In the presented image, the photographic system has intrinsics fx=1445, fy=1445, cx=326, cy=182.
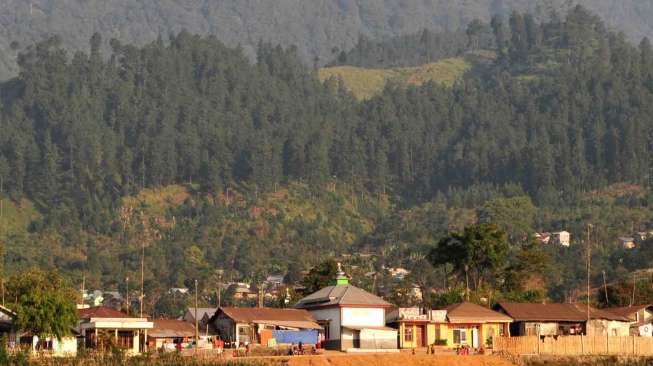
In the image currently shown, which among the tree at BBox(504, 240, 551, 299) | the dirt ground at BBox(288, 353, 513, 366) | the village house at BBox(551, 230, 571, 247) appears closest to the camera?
the dirt ground at BBox(288, 353, 513, 366)

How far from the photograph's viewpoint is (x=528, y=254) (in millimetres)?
129250

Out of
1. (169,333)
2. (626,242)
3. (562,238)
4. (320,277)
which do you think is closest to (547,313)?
(320,277)

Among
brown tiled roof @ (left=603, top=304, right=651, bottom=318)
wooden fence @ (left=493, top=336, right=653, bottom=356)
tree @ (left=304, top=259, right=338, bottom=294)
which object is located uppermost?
tree @ (left=304, top=259, right=338, bottom=294)

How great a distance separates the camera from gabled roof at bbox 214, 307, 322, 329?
89.5m

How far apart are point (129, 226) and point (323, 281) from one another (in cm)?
8339

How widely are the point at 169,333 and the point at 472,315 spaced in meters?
19.5

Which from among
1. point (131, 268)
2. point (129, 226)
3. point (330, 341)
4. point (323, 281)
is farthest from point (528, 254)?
point (129, 226)

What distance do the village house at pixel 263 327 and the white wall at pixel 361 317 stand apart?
180 cm

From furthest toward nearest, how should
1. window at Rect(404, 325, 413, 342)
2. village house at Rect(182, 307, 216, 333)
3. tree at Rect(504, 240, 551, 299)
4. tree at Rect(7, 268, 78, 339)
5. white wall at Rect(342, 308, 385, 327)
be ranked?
tree at Rect(504, 240, 551, 299)
village house at Rect(182, 307, 216, 333)
window at Rect(404, 325, 413, 342)
white wall at Rect(342, 308, 385, 327)
tree at Rect(7, 268, 78, 339)

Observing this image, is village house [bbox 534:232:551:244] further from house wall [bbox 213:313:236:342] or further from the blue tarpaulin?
the blue tarpaulin

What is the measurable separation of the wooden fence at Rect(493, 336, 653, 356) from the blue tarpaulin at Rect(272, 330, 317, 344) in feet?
37.2

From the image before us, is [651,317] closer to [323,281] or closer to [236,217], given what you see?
[323,281]

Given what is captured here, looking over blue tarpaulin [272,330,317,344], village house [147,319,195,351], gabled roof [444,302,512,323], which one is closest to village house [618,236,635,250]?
gabled roof [444,302,512,323]

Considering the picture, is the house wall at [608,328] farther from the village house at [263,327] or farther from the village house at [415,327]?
the village house at [263,327]
